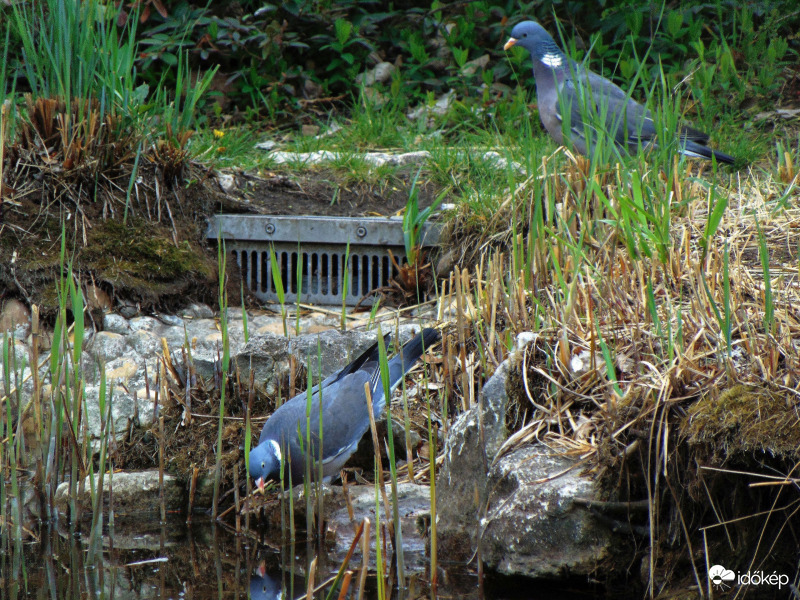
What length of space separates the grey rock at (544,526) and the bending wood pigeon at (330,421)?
539mm

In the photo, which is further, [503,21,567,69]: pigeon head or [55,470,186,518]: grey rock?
[503,21,567,69]: pigeon head

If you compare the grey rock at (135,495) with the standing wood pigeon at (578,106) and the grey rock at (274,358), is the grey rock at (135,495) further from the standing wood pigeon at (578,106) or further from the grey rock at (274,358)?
the standing wood pigeon at (578,106)

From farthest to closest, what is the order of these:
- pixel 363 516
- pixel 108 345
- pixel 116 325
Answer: pixel 116 325
pixel 108 345
pixel 363 516

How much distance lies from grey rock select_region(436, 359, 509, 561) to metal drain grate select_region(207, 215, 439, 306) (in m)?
1.45

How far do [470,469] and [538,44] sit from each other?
304 centimetres

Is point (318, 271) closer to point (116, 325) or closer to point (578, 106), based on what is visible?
point (116, 325)

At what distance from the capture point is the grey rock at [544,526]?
199 cm

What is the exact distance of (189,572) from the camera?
7.35ft

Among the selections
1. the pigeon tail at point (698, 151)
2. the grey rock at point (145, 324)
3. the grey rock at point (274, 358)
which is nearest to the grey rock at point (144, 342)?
the grey rock at point (145, 324)

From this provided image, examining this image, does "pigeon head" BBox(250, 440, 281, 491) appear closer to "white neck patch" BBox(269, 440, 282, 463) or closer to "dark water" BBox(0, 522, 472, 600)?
"white neck patch" BBox(269, 440, 282, 463)

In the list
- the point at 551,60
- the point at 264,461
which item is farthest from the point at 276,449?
the point at 551,60

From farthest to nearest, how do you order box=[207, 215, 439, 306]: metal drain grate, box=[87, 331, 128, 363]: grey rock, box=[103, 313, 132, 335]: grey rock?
box=[207, 215, 439, 306]: metal drain grate → box=[103, 313, 132, 335]: grey rock → box=[87, 331, 128, 363]: grey rock

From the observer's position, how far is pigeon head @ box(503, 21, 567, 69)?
4.52 meters

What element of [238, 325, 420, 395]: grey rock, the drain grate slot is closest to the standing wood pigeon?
the drain grate slot
